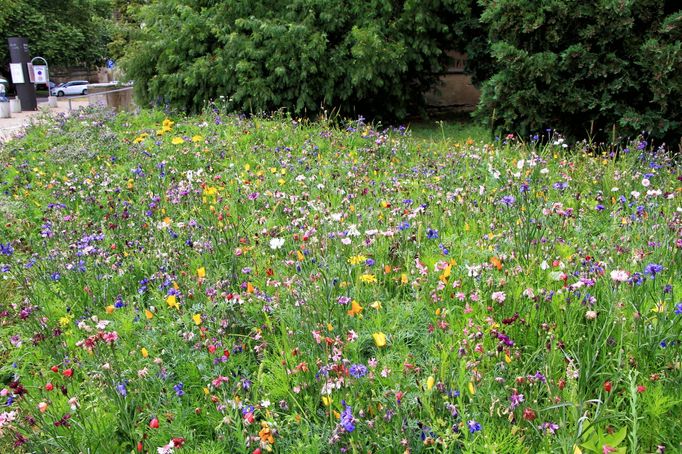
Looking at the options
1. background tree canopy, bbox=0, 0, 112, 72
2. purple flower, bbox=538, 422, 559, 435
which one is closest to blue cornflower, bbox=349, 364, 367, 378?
purple flower, bbox=538, 422, 559, 435

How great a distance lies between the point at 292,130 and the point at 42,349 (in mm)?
5089

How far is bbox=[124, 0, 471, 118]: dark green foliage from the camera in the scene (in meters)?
9.66

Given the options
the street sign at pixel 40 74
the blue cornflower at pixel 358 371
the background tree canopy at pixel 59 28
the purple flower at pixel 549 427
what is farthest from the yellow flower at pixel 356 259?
the background tree canopy at pixel 59 28

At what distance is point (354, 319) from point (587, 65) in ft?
20.7

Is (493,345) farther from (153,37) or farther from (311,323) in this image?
(153,37)

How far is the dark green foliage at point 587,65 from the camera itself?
694 centimetres

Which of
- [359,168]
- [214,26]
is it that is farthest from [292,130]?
[214,26]

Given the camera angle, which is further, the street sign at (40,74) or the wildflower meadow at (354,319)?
the street sign at (40,74)

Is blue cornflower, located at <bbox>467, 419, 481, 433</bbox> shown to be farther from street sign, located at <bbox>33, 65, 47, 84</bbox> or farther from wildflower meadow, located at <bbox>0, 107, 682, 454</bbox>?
street sign, located at <bbox>33, 65, 47, 84</bbox>

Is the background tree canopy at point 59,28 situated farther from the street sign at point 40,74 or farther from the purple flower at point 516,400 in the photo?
the purple flower at point 516,400

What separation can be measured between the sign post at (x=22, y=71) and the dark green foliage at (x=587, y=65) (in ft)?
68.2

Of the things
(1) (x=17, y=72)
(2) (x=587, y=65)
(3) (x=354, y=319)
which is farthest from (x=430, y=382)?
(1) (x=17, y=72)

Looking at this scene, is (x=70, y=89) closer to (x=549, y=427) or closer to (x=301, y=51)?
(x=301, y=51)

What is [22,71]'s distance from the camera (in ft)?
74.4
